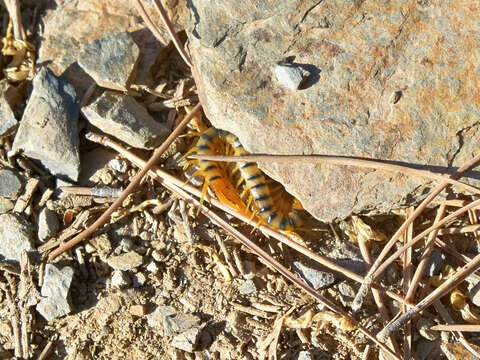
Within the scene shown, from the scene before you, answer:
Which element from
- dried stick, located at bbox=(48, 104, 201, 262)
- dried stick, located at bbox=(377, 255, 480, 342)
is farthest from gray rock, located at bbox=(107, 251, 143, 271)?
dried stick, located at bbox=(377, 255, 480, 342)

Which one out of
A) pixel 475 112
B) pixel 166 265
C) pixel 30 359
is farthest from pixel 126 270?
pixel 475 112

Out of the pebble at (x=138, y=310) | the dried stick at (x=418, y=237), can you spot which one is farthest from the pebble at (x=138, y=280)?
the dried stick at (x=418, y=237)

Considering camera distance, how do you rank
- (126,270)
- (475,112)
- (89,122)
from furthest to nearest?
1. (89,122)
2. (126,270)
3. (475,112)

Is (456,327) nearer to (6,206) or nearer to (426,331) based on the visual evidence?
(426,331)

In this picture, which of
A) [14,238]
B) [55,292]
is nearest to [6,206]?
[14,238]

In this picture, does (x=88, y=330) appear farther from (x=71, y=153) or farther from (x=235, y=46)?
(x=235, y=46)

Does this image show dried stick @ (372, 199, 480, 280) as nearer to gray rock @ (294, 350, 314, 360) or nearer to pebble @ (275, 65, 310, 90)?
gray rock @ (294, 350, 314, 360)
